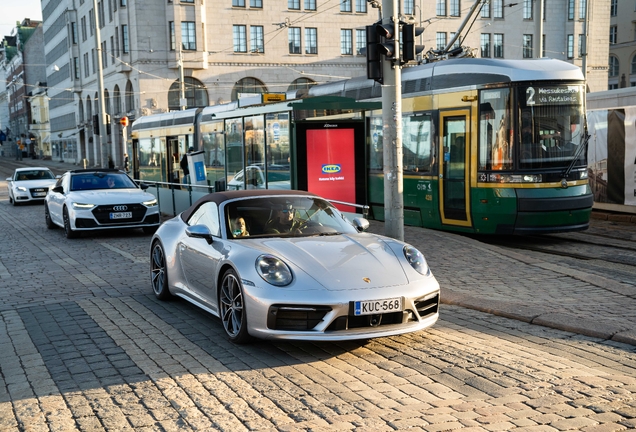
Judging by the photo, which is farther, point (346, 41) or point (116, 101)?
point (116, 101)

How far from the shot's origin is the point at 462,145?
1403cm

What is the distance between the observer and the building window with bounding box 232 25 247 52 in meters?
57.0

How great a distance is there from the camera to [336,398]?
16.9 feet

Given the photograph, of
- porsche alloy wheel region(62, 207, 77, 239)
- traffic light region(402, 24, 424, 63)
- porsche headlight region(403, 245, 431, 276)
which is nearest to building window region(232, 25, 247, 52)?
porsche alloy wheel region(62, 207, 77, 239)

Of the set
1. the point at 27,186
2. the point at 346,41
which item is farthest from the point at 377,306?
the point at 346,41

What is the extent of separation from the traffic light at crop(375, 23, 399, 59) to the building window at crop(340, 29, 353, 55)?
50332mm

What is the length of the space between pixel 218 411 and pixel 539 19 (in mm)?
20799

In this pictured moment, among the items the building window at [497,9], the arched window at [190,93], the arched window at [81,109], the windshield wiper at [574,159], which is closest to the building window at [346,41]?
the arched window at [190,93]

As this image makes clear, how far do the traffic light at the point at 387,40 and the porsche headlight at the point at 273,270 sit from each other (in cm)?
499

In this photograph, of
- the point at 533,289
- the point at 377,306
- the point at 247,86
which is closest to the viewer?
the point at 377,306

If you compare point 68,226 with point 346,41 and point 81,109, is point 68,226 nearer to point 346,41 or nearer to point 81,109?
point 346,41

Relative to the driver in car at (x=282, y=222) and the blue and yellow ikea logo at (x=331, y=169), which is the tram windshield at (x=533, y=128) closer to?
the blue and yellow ikea logo at (x=331, y=169)

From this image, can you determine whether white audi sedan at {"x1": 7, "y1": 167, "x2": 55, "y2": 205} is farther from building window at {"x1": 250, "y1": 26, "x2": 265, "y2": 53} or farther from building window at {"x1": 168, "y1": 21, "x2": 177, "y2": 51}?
building window at {"x1": 250, "y1": 26, "x2": 265, "y2": 53}

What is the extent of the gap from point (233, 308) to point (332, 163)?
8277 millimetres
